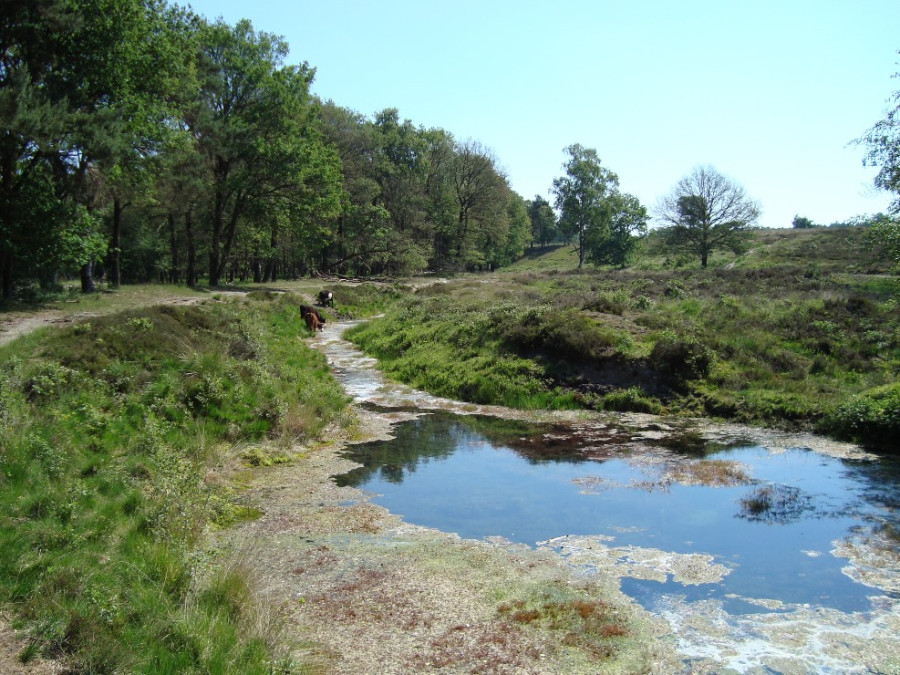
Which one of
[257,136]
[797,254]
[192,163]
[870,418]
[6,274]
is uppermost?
[257,136]

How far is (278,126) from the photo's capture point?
124ft

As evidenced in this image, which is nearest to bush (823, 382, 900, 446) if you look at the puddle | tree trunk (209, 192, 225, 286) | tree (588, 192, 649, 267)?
the puddle

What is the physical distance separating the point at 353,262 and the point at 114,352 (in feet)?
167

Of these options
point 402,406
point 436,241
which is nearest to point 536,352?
point 402,406

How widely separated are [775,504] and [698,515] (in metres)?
1.46

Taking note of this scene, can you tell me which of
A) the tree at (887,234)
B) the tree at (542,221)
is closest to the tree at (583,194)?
the tree at (542,221)

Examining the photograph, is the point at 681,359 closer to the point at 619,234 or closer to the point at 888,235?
the point at 888,235

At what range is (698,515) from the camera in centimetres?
941

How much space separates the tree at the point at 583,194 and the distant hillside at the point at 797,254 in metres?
7.40

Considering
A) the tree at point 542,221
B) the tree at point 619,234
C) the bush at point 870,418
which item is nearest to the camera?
the bush at point 870,418

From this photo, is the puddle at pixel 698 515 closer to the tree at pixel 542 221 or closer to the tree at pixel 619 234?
the tree at pixel 619 234

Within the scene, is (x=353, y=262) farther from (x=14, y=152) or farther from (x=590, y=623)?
(x=590, y=623)

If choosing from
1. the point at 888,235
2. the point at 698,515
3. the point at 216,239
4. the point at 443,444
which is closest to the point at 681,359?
the point at 443,444

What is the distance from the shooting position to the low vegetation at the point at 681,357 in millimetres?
15383
